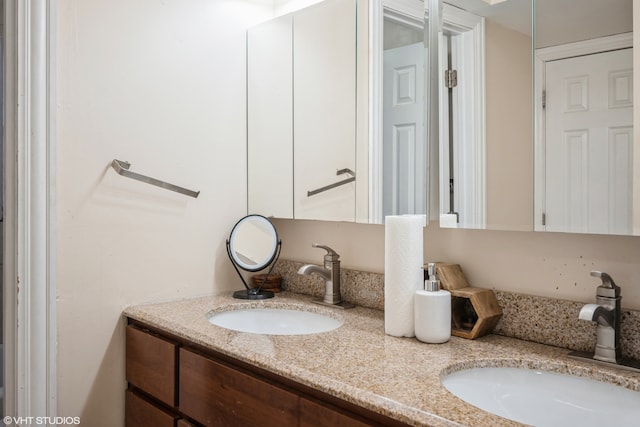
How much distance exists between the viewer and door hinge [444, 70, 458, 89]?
133cm

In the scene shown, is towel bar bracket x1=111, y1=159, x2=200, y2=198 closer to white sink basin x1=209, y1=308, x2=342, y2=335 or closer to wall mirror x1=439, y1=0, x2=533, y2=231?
white sink basin x1=209, y1=308, x2=342, y2=335

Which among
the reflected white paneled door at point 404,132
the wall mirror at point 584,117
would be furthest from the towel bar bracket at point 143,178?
the wall mirror at point 584,117

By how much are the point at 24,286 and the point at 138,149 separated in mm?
495

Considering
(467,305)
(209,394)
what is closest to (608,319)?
(467,305)

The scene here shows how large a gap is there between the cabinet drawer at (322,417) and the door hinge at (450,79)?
0.84 m

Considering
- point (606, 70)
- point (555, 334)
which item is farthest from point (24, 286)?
point (606, 70)

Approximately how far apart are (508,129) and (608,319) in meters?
0.46

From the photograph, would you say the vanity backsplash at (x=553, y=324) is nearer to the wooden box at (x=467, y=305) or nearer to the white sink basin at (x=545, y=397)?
the wooden box at (x=467, y=305)

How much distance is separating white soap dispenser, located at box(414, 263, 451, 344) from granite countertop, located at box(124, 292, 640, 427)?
0.02 m

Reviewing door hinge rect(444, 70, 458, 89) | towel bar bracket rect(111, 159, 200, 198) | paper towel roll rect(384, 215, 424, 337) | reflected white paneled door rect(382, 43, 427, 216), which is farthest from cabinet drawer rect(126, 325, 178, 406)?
door hinge rect(444, 70, 458, 89)

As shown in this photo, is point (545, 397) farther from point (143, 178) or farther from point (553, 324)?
point (143, 178)

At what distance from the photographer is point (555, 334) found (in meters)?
1.17

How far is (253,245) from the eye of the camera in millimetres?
1788

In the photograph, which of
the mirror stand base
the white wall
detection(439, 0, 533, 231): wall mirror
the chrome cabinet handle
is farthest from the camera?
the mirror stand base
